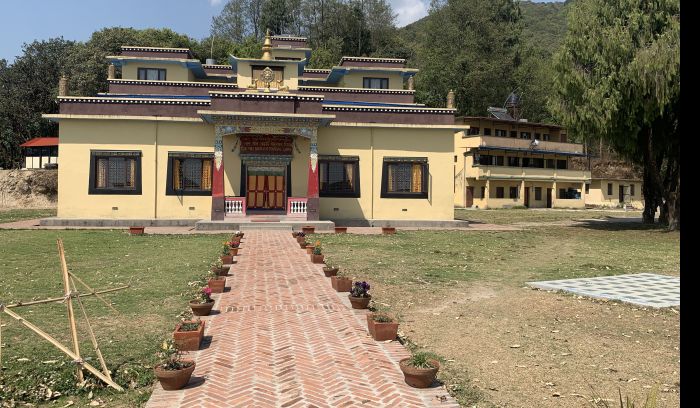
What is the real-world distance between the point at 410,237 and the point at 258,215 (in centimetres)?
855

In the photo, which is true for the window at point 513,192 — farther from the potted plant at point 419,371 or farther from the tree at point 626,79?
the potted plant at point 419,371

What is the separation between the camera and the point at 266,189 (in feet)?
90.4

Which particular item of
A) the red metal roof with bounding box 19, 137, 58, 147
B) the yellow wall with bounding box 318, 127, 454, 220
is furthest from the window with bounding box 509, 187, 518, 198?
the red metal roof with bounding box 19, 137, 58, 147

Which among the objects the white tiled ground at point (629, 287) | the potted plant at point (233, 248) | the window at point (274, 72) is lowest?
the white tiled ground at point (629, 287)

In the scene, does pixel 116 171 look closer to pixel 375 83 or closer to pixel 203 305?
pixel 375 83

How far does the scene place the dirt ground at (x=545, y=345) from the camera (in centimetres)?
568

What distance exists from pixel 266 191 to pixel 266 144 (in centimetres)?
255

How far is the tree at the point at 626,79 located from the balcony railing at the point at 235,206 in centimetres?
1753

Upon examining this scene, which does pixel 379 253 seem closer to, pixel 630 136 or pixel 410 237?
pixel 410 237

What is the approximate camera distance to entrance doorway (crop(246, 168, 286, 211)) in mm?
27406

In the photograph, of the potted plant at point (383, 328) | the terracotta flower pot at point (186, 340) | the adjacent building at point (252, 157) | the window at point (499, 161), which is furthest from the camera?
the window at point (499, 161)

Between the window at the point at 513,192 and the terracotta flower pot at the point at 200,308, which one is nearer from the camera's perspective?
the terracotta flower pot at the point at 200,308

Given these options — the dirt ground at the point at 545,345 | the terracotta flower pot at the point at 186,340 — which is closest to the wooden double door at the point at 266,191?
the dirt ground at the point at 545,345

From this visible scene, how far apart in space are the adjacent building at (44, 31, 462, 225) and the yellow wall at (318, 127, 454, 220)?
57mm
